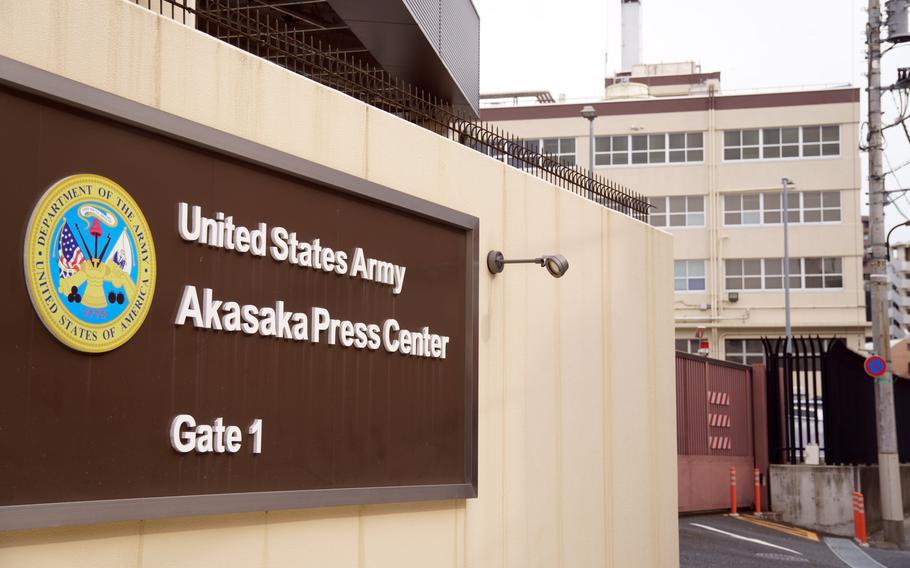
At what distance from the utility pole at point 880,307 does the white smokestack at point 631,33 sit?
4087cm

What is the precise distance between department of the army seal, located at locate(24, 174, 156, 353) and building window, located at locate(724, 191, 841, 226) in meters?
48.5

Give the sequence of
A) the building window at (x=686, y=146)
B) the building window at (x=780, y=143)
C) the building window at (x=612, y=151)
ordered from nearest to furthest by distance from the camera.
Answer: the building window at (x=780, y=143), the building window at (x=686, y=146), the building window at (x=612, y=151)

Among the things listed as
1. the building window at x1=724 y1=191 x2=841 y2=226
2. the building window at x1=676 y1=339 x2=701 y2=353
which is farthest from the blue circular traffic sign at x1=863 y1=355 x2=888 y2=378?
the building window at x1=724 y1=191 x2=841 y2=226

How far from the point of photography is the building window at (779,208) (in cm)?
5228

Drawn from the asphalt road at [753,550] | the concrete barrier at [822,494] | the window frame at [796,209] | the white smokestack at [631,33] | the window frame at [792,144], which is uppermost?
the white smokestack at [631,33]

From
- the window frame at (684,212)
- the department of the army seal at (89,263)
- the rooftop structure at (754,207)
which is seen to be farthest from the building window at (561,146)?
the department of the army seal at (89,263)

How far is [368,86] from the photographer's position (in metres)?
9.55

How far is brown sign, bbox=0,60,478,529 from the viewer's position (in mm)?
5855

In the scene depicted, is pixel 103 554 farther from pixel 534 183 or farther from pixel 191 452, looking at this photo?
pixel 534 183

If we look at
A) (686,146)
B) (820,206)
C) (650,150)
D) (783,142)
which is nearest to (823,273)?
(820,206)

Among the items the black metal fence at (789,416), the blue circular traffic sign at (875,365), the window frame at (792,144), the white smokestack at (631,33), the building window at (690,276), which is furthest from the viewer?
the white smokestack at (631,33)

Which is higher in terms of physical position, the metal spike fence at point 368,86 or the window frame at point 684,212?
the window frame at point 684,212

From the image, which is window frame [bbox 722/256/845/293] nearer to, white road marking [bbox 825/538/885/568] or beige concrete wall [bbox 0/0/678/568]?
white road marking [bbox 825/538/885/568]

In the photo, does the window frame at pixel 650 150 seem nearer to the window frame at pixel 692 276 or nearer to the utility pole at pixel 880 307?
the window frame at pixel 692 276
